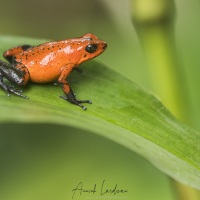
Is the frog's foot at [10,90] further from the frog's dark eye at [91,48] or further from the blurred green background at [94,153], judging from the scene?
the blurred green background at [94,153]

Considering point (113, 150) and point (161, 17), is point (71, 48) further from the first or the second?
point (113, 150)

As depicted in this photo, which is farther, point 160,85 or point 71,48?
point 71,48

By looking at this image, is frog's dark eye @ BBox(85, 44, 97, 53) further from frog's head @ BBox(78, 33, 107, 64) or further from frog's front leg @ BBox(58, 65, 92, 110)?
frog's front leg @ BBox(58, 65, 92, 110)

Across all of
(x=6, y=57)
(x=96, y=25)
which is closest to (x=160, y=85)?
(x=6, y=57)

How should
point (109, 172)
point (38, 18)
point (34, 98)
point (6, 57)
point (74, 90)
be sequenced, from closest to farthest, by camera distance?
point (34, 98), point (74, 90), point (6, 57), point (109, 172), point (38, 18)
